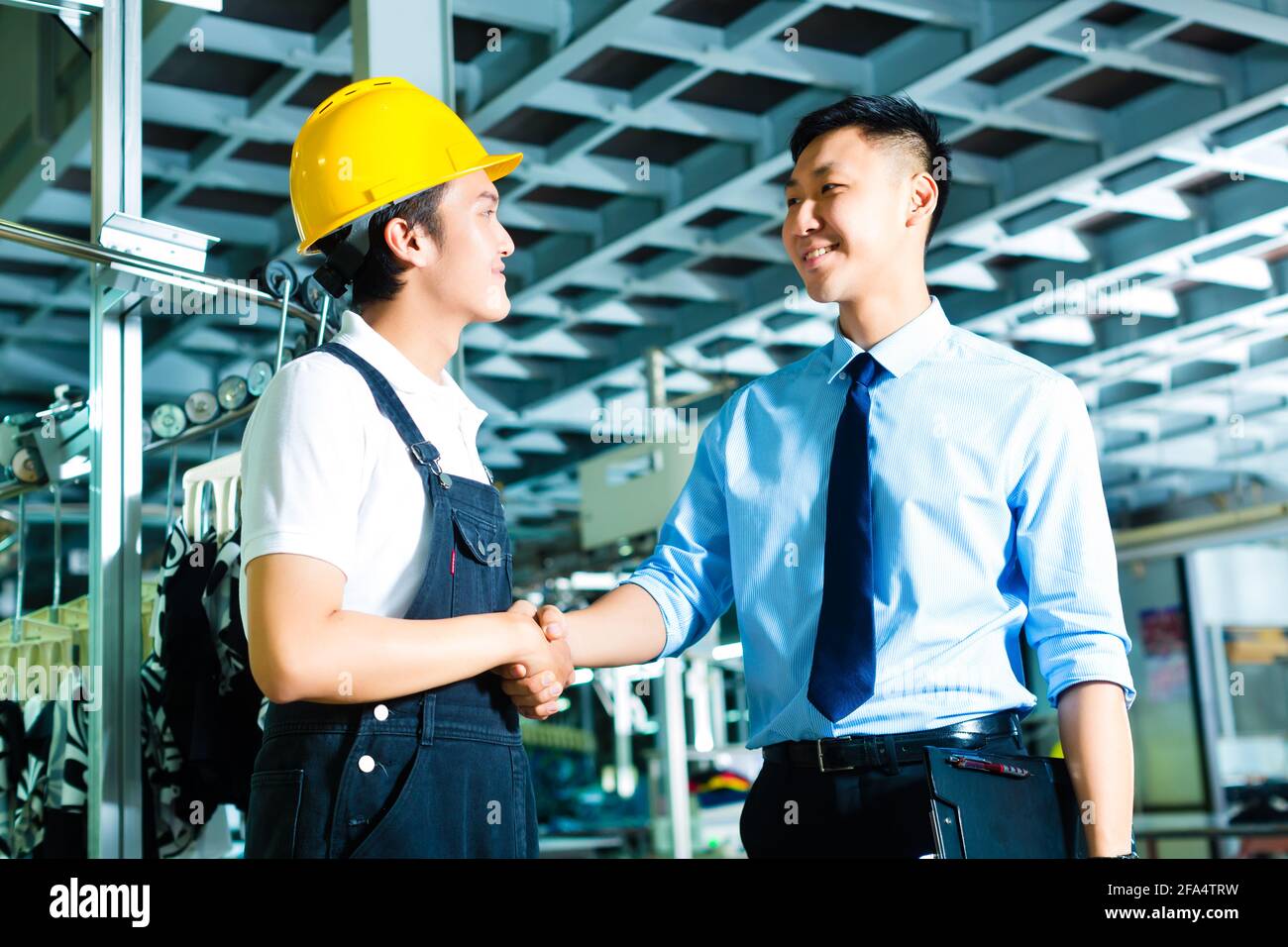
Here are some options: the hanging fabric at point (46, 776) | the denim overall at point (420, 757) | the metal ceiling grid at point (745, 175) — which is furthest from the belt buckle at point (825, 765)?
the metal ceiling grid at point (745, 175)

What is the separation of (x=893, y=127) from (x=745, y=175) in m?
4.40

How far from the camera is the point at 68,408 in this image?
286 centimetres

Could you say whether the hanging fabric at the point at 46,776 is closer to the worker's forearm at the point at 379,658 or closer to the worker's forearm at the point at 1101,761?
the worker's forearm at the point at 379,658

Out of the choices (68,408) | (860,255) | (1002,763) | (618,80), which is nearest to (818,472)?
(860,255)

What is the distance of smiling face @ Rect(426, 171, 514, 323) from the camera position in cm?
186

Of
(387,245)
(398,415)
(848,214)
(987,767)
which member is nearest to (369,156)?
(387,245)

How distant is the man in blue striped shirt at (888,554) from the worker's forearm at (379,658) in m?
0.15

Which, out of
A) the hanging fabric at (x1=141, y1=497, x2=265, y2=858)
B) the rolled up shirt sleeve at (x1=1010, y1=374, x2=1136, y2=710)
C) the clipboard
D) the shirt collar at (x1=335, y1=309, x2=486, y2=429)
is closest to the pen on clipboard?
the clipboard

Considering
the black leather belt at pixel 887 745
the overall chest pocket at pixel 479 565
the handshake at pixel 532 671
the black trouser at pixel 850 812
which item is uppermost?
the overall chest pocket at pixel 479 565

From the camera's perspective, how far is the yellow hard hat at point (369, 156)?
1879 millimetres

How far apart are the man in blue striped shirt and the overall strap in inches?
10.7

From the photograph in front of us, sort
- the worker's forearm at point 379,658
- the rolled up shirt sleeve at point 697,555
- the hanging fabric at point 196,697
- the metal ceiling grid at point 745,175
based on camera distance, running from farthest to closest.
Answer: the metal ceiling grid at point 745,175
the hanging fabric at point 196,697
the rolled up shirt sleeve at point 697,555
the worker's forearm at point 379,658
